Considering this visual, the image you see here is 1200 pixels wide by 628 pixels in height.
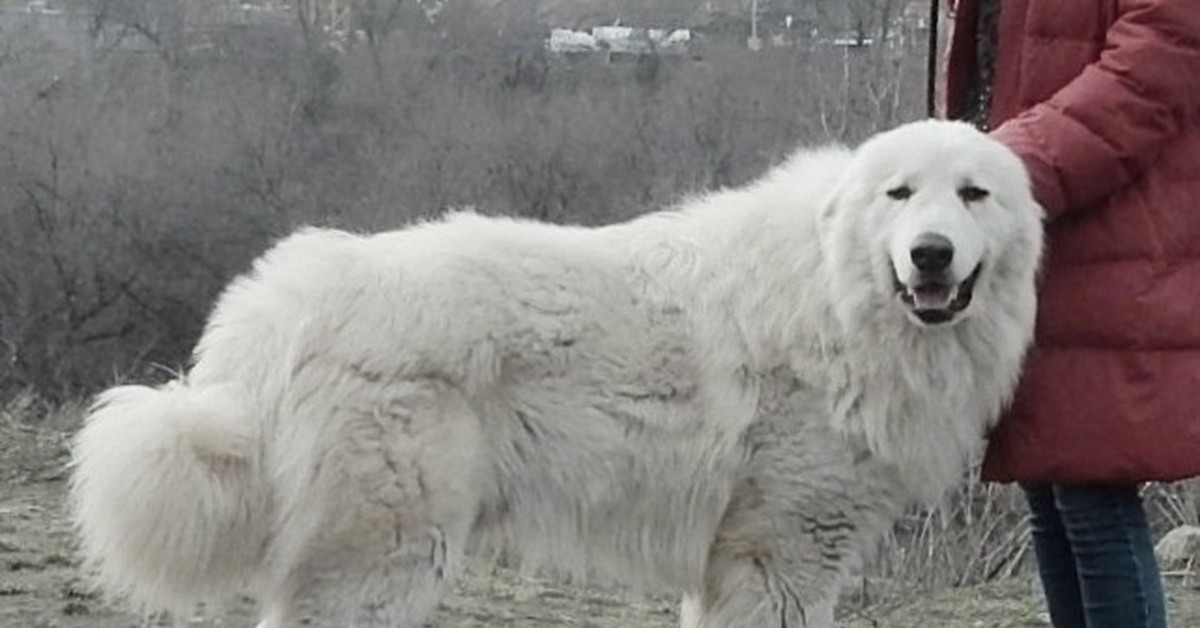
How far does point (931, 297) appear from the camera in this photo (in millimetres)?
4035

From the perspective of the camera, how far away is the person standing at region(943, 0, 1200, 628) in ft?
12.4

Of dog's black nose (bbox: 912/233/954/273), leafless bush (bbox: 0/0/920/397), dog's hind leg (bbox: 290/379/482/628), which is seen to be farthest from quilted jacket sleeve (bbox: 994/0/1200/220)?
leafless bush (bbox: 0/0/920/397)

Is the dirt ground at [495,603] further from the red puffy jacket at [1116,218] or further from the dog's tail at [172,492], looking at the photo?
the red puffy jacket at [1116,218]

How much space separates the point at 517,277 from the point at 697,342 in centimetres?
43

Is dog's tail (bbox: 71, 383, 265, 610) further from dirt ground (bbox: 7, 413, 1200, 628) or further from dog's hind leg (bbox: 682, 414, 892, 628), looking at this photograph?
dirt ground (bbox: 7, 413, 1200, 628)

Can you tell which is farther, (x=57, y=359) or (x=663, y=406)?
(x=57, y=359)

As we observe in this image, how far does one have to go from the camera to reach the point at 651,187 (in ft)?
95.1

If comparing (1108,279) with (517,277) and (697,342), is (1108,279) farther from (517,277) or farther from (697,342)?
(517,277)

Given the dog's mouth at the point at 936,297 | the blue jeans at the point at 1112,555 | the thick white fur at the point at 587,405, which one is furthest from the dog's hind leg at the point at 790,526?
the blue jeans at the point at 1112,555

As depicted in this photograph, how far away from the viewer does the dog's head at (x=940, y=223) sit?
3.96 metres

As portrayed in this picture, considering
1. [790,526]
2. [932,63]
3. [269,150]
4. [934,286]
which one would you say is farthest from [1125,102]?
[269,150]

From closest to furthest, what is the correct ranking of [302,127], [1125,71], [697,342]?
[1125,71]
[697,342]
[302,127]

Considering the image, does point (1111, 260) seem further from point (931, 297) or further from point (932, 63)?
point (932, 63)

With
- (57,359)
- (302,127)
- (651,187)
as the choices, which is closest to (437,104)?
(302,127)
